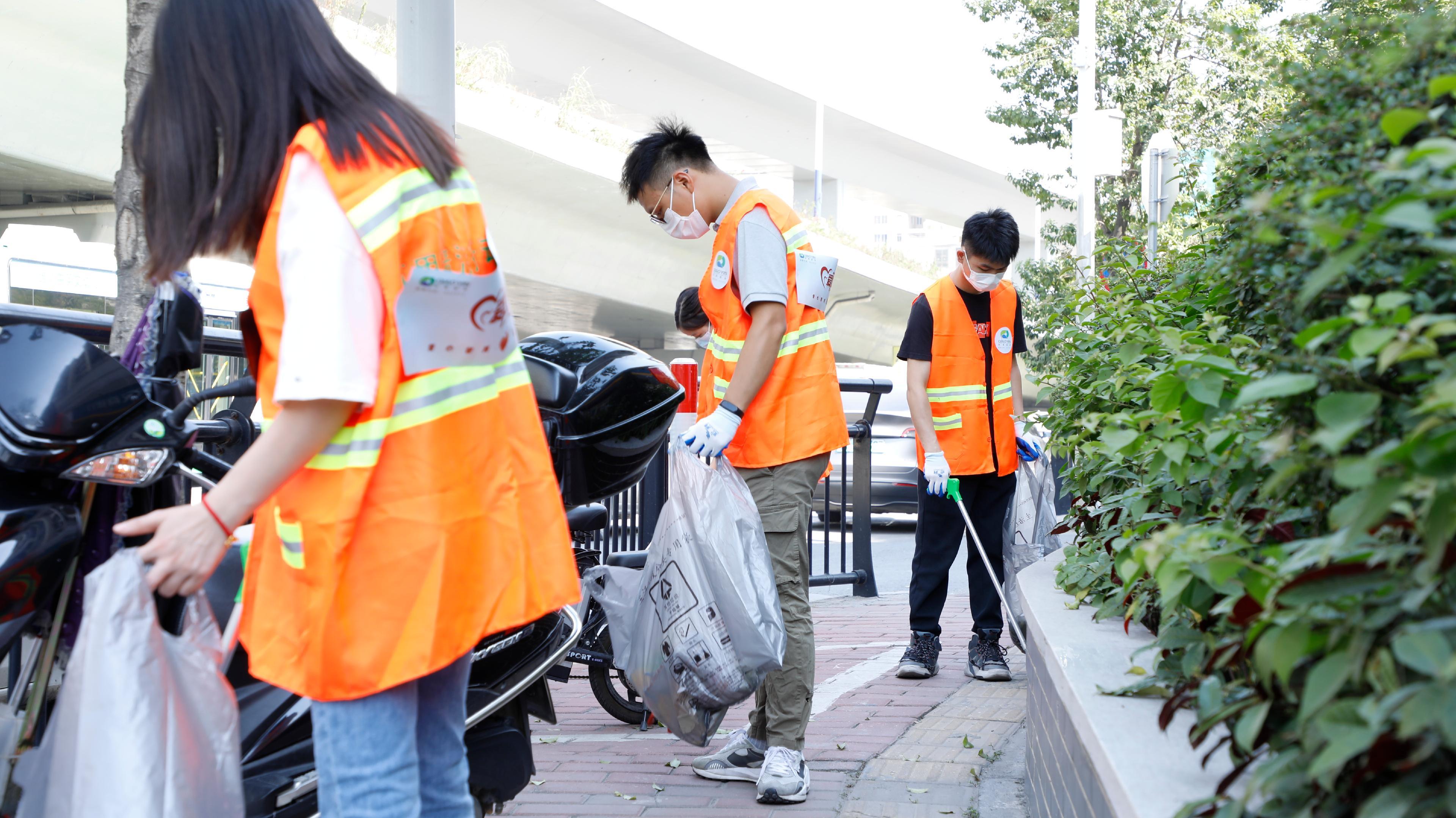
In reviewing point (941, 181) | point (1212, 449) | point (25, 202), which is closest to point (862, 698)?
point (1212, 449)

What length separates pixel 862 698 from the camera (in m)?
4.64

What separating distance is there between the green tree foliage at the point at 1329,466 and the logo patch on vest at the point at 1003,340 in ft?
8.96

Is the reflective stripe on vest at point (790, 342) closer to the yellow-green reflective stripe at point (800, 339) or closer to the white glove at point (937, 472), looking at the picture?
the yellow-green reflective stripe at point (800, 339)

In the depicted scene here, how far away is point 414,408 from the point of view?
69.3 inches

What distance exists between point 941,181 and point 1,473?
3419 centimetres

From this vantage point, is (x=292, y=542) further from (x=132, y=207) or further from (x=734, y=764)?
(x=132, y=207)

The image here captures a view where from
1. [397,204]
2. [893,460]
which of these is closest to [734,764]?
[397,204]

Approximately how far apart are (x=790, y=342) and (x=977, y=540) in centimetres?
177

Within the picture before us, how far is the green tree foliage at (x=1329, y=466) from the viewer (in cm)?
113

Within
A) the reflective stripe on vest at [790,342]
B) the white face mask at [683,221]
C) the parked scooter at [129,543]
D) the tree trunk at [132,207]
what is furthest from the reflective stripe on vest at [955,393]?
the tree trunk at [132,207]

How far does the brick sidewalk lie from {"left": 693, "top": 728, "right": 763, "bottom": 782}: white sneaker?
0.08 feet

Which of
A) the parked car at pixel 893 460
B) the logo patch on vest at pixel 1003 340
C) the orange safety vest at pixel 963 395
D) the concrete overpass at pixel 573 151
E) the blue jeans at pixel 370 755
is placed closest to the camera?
the blue jeans at pixel 370 755

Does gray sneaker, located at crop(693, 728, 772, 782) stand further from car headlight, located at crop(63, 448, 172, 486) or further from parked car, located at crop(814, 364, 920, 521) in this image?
parked car, located at crop(814, 364, 920, 521)

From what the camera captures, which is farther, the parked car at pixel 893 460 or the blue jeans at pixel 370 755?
the parked car at pixel 893 460
